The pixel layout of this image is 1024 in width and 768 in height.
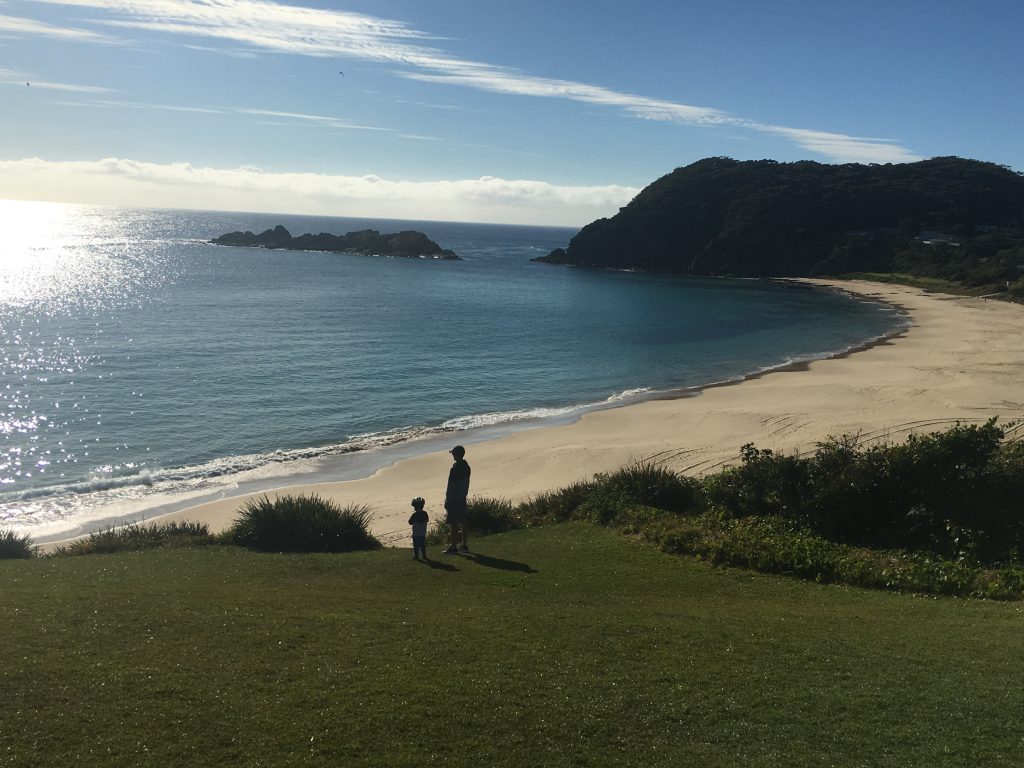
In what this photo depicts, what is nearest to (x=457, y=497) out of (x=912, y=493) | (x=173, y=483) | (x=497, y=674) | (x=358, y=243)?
(x=497, y=674)

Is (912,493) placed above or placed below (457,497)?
above

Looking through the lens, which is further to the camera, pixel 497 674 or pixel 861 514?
pixel 861 514

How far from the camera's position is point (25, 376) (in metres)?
35.6

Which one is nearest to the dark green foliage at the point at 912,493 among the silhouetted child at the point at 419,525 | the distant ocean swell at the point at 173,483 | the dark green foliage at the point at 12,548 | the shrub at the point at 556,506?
the shrub at the point at 556,506

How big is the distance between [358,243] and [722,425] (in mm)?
123093

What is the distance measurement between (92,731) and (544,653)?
13.8 ft

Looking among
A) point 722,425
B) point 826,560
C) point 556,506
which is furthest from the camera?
point 722,425

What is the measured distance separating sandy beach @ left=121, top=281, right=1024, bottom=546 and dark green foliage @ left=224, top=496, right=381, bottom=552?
216cm

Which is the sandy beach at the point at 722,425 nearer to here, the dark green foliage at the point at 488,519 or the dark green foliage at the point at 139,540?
Answer: the dark green foliage at the point at 488,519

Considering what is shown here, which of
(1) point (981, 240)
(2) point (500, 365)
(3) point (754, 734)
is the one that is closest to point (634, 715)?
(3) point (754, 734)

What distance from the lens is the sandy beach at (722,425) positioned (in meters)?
21.9

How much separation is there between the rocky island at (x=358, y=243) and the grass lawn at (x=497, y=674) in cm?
12720

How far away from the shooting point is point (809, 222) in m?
122

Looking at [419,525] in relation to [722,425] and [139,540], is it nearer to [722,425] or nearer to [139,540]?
[139,540]
